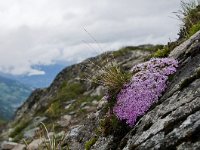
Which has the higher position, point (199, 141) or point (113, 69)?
point (113, 69)

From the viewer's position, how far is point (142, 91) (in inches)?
416

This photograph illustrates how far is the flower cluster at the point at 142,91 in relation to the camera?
414 inches

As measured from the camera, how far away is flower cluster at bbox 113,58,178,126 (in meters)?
10.5

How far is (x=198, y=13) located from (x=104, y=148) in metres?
6.77

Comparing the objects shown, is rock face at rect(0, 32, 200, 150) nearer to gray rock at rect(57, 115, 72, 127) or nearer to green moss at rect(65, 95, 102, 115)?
gray rock at rect(57, 115, 72, 127)

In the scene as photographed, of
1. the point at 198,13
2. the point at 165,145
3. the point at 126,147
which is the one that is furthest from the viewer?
the point at 198,13

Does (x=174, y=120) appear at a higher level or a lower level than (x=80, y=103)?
lower

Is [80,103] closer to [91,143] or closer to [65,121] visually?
[65,121]

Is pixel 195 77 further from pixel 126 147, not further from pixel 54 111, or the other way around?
pixel 54 111

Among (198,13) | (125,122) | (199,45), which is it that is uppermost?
(198,13)

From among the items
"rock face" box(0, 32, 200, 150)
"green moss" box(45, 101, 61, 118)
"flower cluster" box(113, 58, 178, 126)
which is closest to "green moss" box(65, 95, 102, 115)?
"green moss" box(45, 101, 61, 118)

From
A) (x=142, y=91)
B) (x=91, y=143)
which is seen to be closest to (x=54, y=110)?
(x=91, y=143)

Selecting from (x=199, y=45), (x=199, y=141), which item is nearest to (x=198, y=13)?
(x=199, y=45)

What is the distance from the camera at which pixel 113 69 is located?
1196 centimetres
